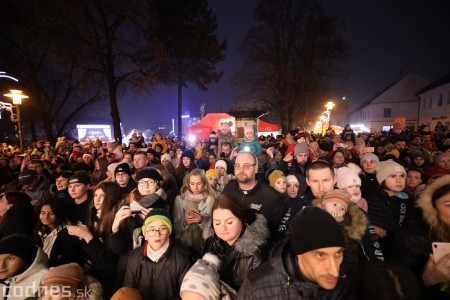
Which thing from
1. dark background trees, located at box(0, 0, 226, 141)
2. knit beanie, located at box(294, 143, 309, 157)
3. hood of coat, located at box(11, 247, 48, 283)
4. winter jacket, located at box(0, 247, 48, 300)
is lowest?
winter jacket, located at box(0, 247, 48, 300)

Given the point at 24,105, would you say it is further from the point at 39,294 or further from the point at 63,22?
the point at 39,294

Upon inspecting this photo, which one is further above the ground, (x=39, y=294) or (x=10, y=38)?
(x=10, y=38)

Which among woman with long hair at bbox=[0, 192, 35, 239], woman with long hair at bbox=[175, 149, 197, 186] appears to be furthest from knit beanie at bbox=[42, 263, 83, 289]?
woman with long hair at bbox=[175, 149, 197, 186]

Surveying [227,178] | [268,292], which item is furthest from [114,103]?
[268,292]

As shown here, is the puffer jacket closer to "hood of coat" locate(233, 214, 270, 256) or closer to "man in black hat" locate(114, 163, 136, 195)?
"hood of coat" locate(233, 214, 270, 256)

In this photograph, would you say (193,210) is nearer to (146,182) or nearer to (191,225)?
(191,225)

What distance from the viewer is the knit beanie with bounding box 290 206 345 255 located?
1514 millimetres

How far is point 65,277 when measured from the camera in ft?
7.09

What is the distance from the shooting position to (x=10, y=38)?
19734mm

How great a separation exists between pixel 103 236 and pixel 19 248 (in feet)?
3.16

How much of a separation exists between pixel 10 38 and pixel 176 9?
13.8 m

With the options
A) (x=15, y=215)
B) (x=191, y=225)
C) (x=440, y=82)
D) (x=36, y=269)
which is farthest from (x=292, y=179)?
(x=440, y=82)

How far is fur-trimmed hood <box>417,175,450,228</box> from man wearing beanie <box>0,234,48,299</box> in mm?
3906

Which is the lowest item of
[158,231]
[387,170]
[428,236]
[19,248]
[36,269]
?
[36,269]
